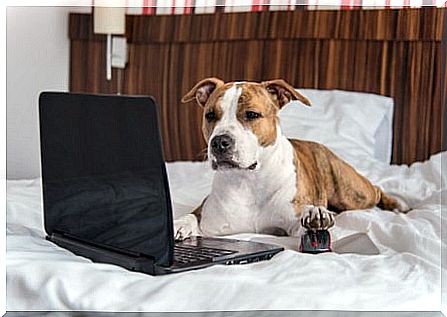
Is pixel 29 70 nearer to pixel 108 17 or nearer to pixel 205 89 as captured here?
pixel 108 17

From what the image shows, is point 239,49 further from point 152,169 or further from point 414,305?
point 414,305

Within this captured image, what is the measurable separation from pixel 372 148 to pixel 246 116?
21.3 inches

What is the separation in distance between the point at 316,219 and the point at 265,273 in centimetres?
17

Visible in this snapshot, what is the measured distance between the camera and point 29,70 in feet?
4.91

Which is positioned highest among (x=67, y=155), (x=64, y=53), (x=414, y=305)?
(x=64, y=53)

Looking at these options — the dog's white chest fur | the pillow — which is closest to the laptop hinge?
the dog's white chest fur

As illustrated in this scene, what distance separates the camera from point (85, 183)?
3.45 feet

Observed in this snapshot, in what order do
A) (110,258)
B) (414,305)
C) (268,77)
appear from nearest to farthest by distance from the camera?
(414,305), (110,258), (268,77)

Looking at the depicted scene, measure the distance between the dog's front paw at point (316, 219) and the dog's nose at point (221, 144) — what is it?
149 mm

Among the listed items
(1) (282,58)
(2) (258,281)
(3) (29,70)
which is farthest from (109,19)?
(2) (258,281)

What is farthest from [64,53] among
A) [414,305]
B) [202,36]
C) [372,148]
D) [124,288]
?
[414,305]

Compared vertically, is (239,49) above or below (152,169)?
above

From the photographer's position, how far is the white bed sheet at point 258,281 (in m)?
0.88

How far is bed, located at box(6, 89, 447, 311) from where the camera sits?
88cm
